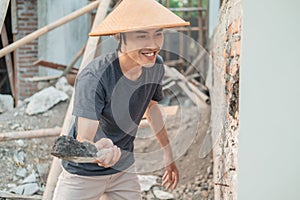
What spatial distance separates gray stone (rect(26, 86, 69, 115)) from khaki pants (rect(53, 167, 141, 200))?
377 cm

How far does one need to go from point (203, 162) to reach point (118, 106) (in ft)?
10.1

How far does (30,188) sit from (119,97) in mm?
2716

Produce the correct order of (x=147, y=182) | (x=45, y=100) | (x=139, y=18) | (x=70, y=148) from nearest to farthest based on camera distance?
1. (x=70, y=148)
2. (x=139, y=18)
3. (x=147, y=182)
4. (x=45, y=100)

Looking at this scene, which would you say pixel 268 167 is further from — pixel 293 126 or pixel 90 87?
pixel 90 87

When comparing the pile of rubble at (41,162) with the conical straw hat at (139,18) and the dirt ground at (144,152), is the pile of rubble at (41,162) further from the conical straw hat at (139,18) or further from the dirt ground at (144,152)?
the conical straw hat at (139,18)

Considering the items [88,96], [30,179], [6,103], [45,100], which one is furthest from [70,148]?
[6,103]

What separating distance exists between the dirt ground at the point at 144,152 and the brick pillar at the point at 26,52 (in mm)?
1324

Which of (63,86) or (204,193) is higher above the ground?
(63,86)

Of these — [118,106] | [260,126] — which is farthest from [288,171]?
[118,106]

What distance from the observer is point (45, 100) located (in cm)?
627

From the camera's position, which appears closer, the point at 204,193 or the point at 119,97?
the point at 119,97

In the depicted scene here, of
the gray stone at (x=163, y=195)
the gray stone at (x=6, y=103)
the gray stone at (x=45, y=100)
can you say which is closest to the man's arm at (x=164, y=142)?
the gray stone at (x=163, y=195)

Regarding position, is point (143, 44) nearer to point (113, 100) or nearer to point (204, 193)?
point (113, 100)

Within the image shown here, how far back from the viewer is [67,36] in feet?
24.4
